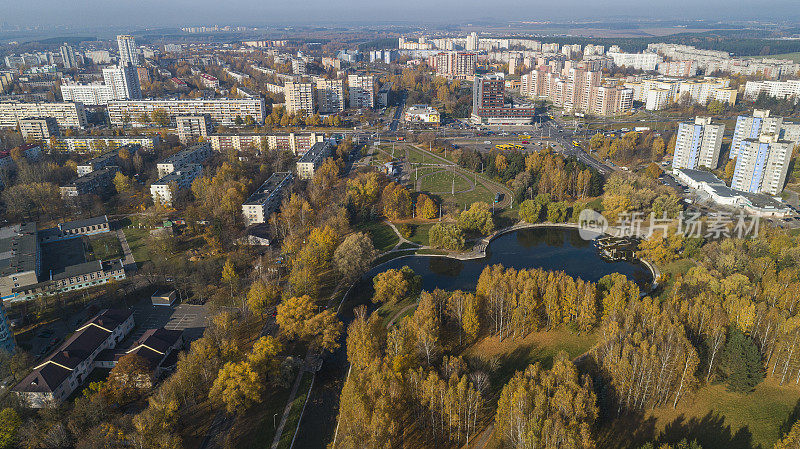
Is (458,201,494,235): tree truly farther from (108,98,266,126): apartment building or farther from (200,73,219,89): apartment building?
(200,73,219,89): apartment building

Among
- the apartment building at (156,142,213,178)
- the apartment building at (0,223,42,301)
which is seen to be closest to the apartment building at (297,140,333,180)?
the apartment building at (156,142,213,178)

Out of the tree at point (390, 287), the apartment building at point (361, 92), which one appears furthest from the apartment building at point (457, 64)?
the tree at point (390, 287)

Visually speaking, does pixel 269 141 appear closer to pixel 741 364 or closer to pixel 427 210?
pixel 427 210

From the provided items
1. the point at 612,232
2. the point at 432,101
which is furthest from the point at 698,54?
the point at 612,232

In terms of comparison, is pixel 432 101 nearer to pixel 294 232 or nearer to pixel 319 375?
pixel 294 232

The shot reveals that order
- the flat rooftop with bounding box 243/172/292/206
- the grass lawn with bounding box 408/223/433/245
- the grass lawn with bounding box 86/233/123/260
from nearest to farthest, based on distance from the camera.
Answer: the grass lawn with bounding box 86/233/123/260 → the grass lawn with bounding box 408/223/433/245 → the flat rooftop with bounding box 243/172/292/206

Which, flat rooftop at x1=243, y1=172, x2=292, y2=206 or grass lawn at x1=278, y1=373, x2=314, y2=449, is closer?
grass lawn at x1=278, y1=373, x2=314, y2=449

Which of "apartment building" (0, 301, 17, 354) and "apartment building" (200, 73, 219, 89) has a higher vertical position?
"apartment building" (200, 73, 219, 89)
